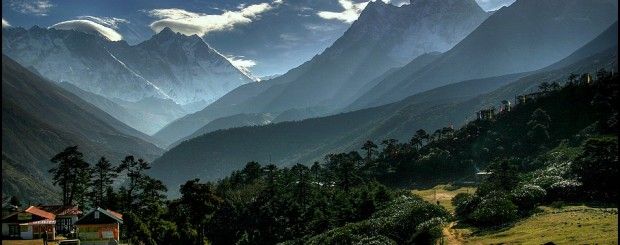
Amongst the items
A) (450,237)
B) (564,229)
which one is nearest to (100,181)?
(450,237)

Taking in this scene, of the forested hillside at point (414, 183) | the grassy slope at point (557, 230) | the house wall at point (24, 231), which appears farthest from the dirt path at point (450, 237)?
the house wall at point (24, 231)

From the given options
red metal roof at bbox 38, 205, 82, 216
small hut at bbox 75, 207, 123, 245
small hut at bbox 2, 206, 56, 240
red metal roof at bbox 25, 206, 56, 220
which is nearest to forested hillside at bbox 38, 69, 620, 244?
small hut at bbox 75, 207, 123, 245

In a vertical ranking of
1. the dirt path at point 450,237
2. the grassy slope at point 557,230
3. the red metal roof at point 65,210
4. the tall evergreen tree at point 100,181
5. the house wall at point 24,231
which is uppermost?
the tall evergreen tree at point 100,181

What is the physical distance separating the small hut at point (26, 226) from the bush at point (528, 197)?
244 ft

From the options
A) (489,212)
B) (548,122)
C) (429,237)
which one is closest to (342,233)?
(429,237)

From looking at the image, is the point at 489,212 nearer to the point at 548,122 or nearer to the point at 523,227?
the point at 523,227

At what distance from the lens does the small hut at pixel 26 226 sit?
3541 inches

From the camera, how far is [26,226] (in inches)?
3548

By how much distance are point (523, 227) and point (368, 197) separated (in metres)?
45.1

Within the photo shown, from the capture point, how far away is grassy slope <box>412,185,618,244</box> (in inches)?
2119

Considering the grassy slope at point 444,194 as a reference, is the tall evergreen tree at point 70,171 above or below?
above

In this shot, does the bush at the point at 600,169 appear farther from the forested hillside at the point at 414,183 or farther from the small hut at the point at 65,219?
→ the small hut at the point at 65,219

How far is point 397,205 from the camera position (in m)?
97.1

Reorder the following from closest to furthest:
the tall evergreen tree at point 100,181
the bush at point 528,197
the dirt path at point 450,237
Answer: the dirt path at point 450,237 → the bush at point 528,197 → the tall evergreen tree at point 100,181
